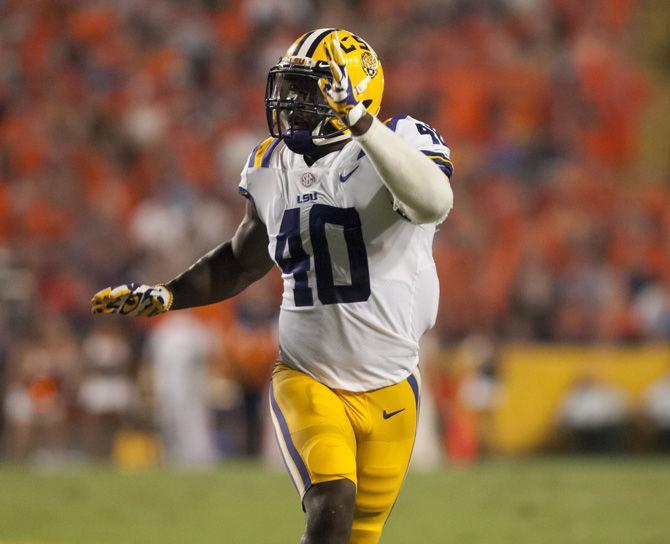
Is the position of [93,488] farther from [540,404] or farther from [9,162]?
[9,162]

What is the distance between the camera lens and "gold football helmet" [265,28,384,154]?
11.7ft

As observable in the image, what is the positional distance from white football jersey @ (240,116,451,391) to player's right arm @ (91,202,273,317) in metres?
0.24

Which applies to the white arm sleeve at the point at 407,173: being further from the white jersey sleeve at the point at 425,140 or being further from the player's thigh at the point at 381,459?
the player's thigh at the point at 381,459

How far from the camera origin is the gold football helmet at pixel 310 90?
3557mm

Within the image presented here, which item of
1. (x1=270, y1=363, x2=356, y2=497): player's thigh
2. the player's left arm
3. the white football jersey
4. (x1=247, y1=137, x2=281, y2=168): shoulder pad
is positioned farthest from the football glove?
(x1=270, y1=363, x2=356, y2=497): player's thigh

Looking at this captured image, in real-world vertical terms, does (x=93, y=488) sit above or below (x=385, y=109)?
below

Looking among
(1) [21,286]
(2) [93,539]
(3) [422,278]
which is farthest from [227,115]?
(3) [422,278]

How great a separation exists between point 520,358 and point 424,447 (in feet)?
3.70

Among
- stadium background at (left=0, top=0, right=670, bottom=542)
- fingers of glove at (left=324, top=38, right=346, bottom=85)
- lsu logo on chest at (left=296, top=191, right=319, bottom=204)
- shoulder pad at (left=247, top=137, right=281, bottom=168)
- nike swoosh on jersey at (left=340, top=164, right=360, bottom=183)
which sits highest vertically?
fingers of glove at (left=324, top=38, right=346, bottom=85)

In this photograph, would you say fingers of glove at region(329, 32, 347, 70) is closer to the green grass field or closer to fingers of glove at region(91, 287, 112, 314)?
fingers of glove at region(91, 287, 112, 314)

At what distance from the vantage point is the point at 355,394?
3.62 metres

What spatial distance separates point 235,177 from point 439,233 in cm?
206

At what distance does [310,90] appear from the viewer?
11.8 ft

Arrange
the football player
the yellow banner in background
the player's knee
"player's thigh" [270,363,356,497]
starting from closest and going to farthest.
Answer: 1. the player's knee
2. "player's thigh" [270,363,356,497]
3. the football player
4. the yellow banner in background
